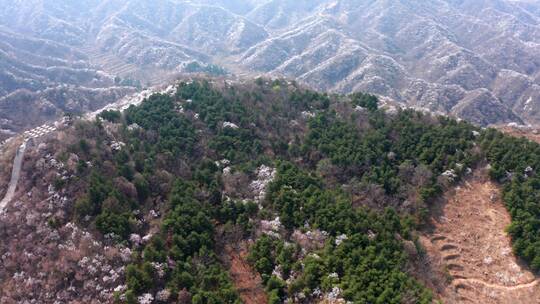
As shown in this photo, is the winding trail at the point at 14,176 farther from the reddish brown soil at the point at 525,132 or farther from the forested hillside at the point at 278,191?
the reddish brown soil at the point at 525,132

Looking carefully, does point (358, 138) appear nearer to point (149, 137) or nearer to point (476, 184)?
point (476, 184)

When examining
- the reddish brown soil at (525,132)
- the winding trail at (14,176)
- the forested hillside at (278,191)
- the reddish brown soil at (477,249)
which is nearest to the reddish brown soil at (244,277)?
the forested hillside at (278,191)

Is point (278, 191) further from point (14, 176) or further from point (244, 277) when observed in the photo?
point (14, 176)

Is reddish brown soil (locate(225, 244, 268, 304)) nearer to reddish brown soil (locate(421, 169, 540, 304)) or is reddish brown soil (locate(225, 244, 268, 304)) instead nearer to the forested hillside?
the forested hillside

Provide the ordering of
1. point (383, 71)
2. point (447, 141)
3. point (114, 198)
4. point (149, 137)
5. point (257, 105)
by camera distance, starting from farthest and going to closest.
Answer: point (383, 71) → point (257, 105) → point (149, 137) → point (447, 141) → point (114, 198)

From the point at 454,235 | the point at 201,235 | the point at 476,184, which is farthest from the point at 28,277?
the point at 476,184
